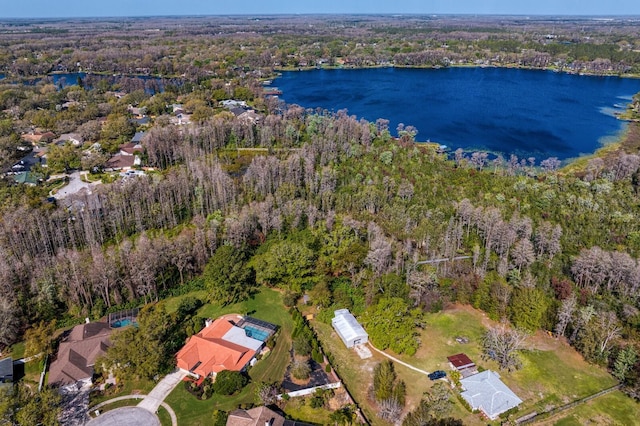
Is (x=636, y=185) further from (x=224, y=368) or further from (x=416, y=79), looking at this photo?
(x=416, y=79)

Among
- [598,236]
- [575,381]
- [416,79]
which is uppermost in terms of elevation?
[416,79]

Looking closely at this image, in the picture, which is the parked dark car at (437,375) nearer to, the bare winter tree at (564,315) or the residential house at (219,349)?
the bare winter tree at (564,315)

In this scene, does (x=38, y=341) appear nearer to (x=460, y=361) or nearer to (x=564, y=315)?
(x=460, y=361)

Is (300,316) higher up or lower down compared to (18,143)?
lower down

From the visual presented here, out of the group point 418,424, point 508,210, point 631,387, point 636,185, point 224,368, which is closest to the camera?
point 418,424

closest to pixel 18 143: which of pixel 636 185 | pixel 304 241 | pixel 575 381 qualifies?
pixel 304 241

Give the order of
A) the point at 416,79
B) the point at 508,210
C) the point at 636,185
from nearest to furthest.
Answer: the point at 508,210 → the point at 636,185 → the point at 416,79

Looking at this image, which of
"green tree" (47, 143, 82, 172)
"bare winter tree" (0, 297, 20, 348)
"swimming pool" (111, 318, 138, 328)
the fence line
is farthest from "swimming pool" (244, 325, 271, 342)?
"green tree" (47, 143, 82, 172)
